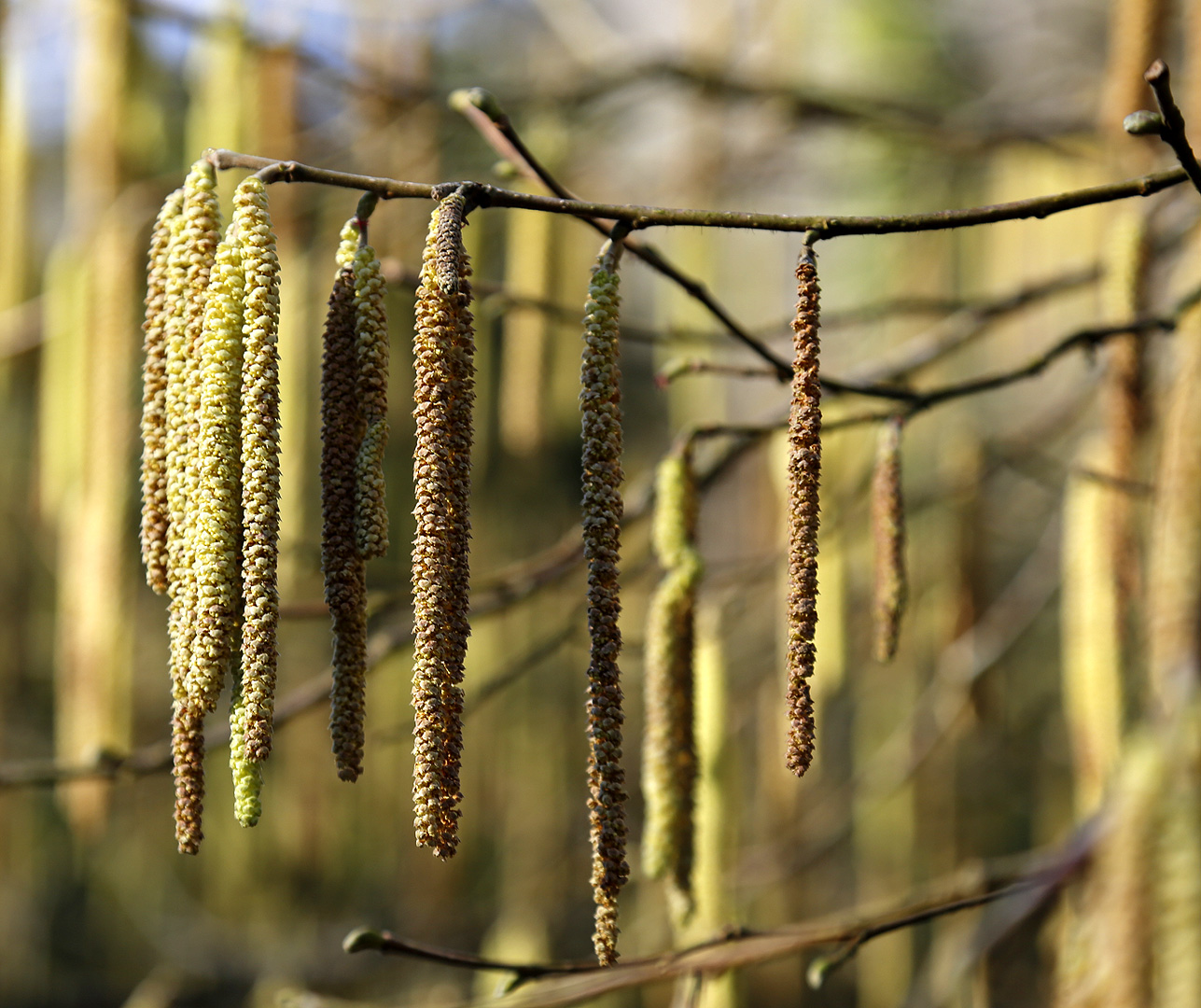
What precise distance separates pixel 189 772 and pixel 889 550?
52cm

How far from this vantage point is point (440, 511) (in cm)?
54

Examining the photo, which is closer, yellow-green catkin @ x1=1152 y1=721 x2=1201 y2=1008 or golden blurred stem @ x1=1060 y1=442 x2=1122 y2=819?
yellow-green catkin @ x1=1152 y1=721 x2=1201 y2=1008

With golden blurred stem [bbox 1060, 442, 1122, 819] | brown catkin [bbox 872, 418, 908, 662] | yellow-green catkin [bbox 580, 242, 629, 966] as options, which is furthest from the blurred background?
yellow-green catkin [bbox 580, 242, 629, 966]

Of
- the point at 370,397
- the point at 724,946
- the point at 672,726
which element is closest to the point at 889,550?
the point at 672,726

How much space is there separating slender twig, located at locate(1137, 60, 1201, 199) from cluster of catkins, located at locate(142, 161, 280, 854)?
0.42 meters

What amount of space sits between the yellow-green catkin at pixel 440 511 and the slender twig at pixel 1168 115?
13.2 inches

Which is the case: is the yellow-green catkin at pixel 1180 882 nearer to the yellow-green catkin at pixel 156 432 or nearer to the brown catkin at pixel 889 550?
the brown catkin at pixel 889 550

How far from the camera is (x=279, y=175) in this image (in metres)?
0.59

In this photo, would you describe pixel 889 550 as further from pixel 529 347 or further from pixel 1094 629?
pixel 529 347

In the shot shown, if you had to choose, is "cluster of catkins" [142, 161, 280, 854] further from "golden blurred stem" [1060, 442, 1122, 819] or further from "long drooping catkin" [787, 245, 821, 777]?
"golden blurred stem" [1060, 442, 1122, 819]

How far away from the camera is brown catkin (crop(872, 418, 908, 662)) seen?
901 millimetres

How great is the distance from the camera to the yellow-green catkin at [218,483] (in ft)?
1.90

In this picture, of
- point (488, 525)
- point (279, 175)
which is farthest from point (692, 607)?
point (488, 525)

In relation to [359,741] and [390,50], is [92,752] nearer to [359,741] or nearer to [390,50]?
[359,741]
